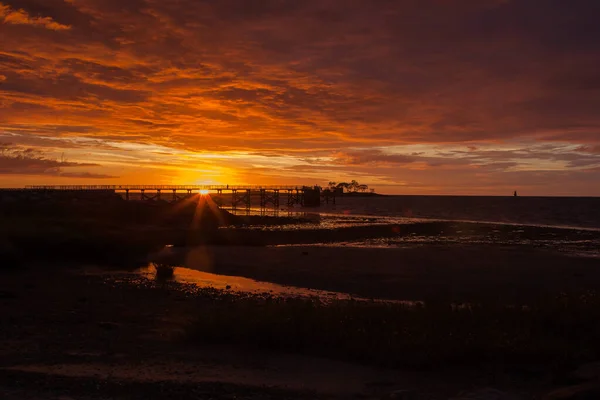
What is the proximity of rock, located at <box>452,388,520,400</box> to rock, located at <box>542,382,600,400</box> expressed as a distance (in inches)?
19.0

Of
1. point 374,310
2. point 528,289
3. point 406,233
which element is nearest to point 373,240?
point 406,233

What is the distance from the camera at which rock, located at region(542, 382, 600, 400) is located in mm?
6402

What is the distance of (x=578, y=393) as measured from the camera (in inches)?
256

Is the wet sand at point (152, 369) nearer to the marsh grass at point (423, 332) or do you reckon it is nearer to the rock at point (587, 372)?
the marsh grass at point (423, 332)

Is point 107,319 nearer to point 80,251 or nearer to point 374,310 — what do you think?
point 374,310

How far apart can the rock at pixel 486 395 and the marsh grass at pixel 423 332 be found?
164 centimetres

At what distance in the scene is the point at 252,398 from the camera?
6996 millimetres

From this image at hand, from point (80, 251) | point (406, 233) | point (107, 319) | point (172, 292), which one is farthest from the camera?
point (406, 233)

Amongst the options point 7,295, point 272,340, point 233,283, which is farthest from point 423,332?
point 7,295

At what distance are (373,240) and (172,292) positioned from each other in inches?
1121

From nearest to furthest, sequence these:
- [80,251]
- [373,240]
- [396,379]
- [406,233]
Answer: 1. [396,379]
2. [80,251]
3. [373,240]
4. [406,233]

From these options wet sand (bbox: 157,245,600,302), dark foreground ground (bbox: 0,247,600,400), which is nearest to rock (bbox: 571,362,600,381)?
dark foreground ground (bbox: 0,247,600,400)

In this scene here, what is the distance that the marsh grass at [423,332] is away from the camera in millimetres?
8797

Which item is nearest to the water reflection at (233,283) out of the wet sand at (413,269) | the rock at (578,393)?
the wet sand at (413,269)
